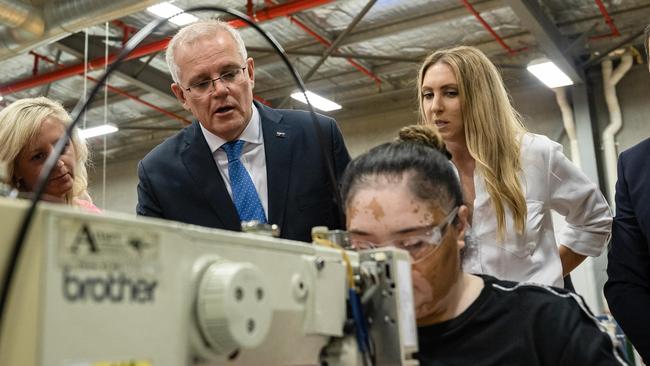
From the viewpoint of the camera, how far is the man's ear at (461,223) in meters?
1.21

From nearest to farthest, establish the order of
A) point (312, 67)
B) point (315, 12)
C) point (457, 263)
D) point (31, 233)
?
point (31, 233) < point (457, 263) < point (315, 12) < point (312, 67)

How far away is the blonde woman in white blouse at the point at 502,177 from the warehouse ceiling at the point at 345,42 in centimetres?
227

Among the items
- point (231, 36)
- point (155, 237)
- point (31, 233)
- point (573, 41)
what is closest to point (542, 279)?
point (231, 36)

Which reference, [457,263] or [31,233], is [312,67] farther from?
[31,233]

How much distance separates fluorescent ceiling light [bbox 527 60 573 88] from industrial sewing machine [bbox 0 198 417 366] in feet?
13.6

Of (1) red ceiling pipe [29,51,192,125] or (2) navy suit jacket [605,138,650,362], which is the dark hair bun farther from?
(1) red ceiling pipe [29,51,192,125]

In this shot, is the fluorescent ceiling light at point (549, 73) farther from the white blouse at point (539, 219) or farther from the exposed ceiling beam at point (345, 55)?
the white blouse at point (539, 219)

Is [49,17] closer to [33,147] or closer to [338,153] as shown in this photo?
[33,147]

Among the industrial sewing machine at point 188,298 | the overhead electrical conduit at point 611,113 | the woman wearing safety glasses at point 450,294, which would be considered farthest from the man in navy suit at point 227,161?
the overhead electrical conduit at point 611,113

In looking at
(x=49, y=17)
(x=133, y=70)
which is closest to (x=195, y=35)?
(x=49, y=17)

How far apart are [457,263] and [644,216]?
2.92ft

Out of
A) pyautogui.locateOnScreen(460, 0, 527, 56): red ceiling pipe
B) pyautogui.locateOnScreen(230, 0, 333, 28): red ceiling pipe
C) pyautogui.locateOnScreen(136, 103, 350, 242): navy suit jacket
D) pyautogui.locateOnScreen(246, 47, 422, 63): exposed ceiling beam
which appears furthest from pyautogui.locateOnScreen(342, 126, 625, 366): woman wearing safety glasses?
pyautogui.locateOnScreen(246, 47, 422, 63): exposed ceiling beam

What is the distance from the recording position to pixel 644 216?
1.86m

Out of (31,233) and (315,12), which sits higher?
(315,12)
